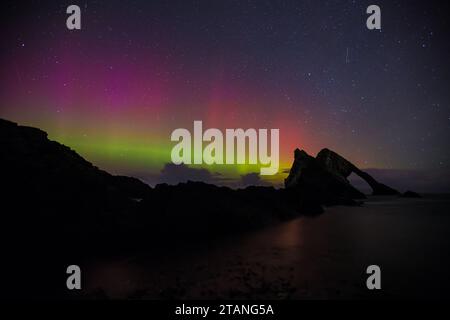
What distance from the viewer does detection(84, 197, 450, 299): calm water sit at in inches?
365

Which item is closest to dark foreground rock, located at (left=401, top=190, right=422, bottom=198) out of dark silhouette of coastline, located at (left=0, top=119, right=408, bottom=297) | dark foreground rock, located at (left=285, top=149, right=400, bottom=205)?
dark foreground rock, located at (left=285, top=149, right=400, bottom=205)

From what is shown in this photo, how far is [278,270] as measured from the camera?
468 inches

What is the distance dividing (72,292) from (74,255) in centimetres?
463

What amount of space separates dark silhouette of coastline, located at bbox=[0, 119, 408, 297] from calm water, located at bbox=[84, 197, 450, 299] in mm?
2163

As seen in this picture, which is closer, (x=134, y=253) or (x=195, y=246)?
(x=134, y=253)

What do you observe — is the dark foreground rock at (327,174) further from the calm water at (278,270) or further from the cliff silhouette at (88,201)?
the calm water at (278,270)

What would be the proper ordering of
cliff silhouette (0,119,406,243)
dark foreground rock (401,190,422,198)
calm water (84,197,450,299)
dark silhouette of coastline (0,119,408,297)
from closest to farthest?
calm water (84,197,450,299), dark silhouette of coastline (0,119,408,297), cliff silhouette (0,119,406,243), dark foreground rock (401,190,422,198)

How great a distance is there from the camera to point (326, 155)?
68.0 m

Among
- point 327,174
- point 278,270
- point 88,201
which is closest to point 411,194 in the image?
point 327,174

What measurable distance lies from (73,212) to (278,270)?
11.8 metres

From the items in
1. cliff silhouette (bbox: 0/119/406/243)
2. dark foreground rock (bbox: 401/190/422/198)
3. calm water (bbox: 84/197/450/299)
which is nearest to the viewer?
calm water (bbox: 84/197/450/299)

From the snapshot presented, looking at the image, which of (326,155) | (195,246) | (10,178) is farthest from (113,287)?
(326,155)

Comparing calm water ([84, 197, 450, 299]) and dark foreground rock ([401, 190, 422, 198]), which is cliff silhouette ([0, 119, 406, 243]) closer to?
calm water ([84, 197, 450, 299])
